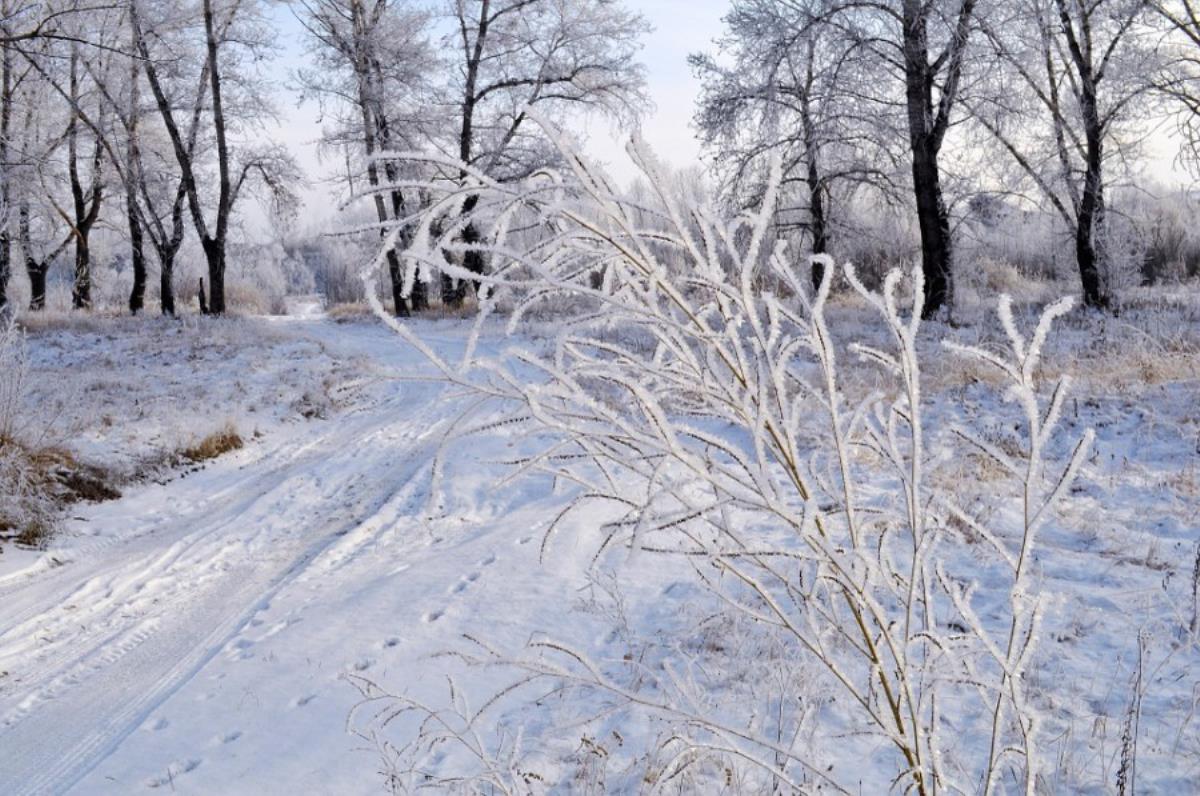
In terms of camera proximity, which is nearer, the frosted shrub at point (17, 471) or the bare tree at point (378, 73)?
the frosted shrub at point (17, 471)

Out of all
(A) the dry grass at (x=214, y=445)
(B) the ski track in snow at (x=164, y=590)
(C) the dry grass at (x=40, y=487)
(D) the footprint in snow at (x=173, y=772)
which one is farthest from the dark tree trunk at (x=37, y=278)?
(D) the footprint in snow at (x=173, y=772)

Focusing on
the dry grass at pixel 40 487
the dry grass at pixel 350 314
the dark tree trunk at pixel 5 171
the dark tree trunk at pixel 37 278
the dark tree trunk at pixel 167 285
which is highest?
the dark tree trunk at pixel 5 171

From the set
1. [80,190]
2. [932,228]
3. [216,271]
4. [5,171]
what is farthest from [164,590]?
[80,190]

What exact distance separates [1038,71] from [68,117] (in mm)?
23696

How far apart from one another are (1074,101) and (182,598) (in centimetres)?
1371

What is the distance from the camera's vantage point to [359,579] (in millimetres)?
4629

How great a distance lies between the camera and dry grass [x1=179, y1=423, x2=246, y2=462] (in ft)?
25.4

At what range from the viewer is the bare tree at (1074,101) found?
1065 centimetres

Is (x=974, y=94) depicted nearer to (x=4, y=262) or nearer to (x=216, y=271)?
(x=216, y=271)

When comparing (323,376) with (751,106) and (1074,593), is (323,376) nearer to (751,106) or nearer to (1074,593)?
(751,106)

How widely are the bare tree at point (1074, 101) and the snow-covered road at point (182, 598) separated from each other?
10.4 metres

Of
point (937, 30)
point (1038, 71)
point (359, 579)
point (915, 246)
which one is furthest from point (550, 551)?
point (915, 246)

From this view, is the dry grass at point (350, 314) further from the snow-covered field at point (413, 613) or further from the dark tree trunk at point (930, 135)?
the dark tree trunk at point (930, 135)

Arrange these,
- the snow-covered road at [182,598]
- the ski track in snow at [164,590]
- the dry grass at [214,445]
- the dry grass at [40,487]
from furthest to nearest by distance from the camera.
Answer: the dry grass at [214,445] < the dry grass at [40,487] < the ski track in snow at [164,590] < the snow-covered road at [182,598]
